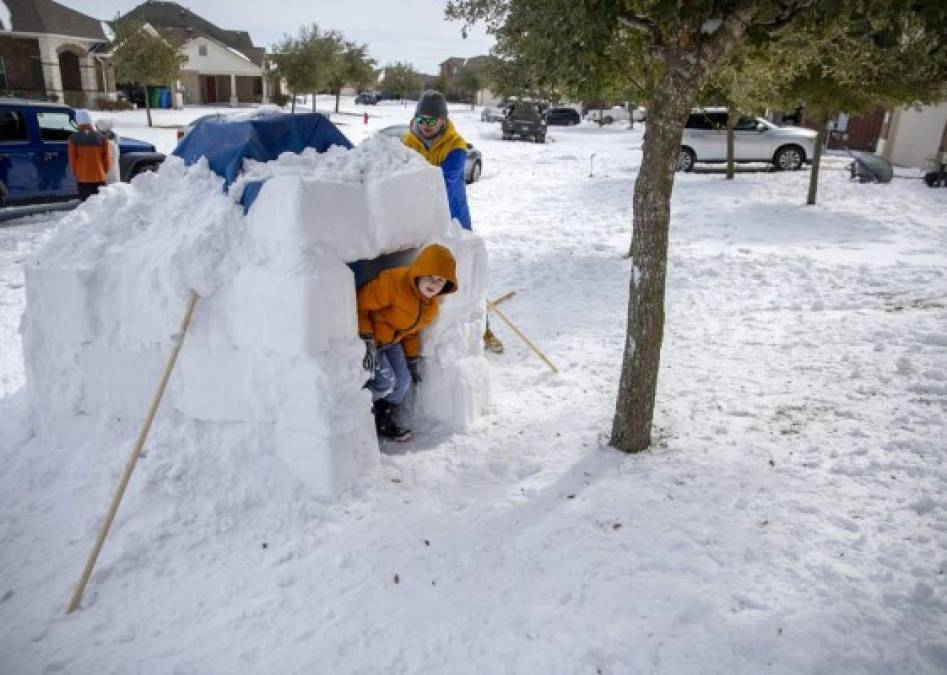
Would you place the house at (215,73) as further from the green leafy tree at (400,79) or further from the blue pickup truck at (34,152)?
the blue pickup truck at (34,152)

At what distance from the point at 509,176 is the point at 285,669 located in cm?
1523

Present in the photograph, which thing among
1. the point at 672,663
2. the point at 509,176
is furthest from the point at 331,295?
the point at 509,176

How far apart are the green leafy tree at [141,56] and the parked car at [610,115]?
24520 mm

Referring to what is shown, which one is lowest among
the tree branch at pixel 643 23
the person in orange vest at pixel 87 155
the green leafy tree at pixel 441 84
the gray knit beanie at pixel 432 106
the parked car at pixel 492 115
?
the person in orange vest at pixel 87 155

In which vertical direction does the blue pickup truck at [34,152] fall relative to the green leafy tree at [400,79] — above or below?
below

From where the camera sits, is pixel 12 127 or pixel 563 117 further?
pixel 563 117

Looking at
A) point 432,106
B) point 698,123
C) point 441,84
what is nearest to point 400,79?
point 441,84

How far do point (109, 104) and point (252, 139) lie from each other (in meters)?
32.6

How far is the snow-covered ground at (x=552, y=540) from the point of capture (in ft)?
7.64

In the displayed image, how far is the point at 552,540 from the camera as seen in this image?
2.88 m

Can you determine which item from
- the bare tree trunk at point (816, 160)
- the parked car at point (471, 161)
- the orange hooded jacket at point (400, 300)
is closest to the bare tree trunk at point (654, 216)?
the orange hooded jacket at point (400, 300)

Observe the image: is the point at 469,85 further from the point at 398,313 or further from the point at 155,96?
the point at 398,313

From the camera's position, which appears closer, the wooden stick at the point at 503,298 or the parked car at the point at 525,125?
the wooden stick at the point at 503,298

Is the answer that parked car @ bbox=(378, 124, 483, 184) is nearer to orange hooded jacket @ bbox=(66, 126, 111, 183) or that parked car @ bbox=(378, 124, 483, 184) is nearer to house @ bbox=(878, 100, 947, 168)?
orange hooded jacket @ bbox=(66, 126, 111, 183)
